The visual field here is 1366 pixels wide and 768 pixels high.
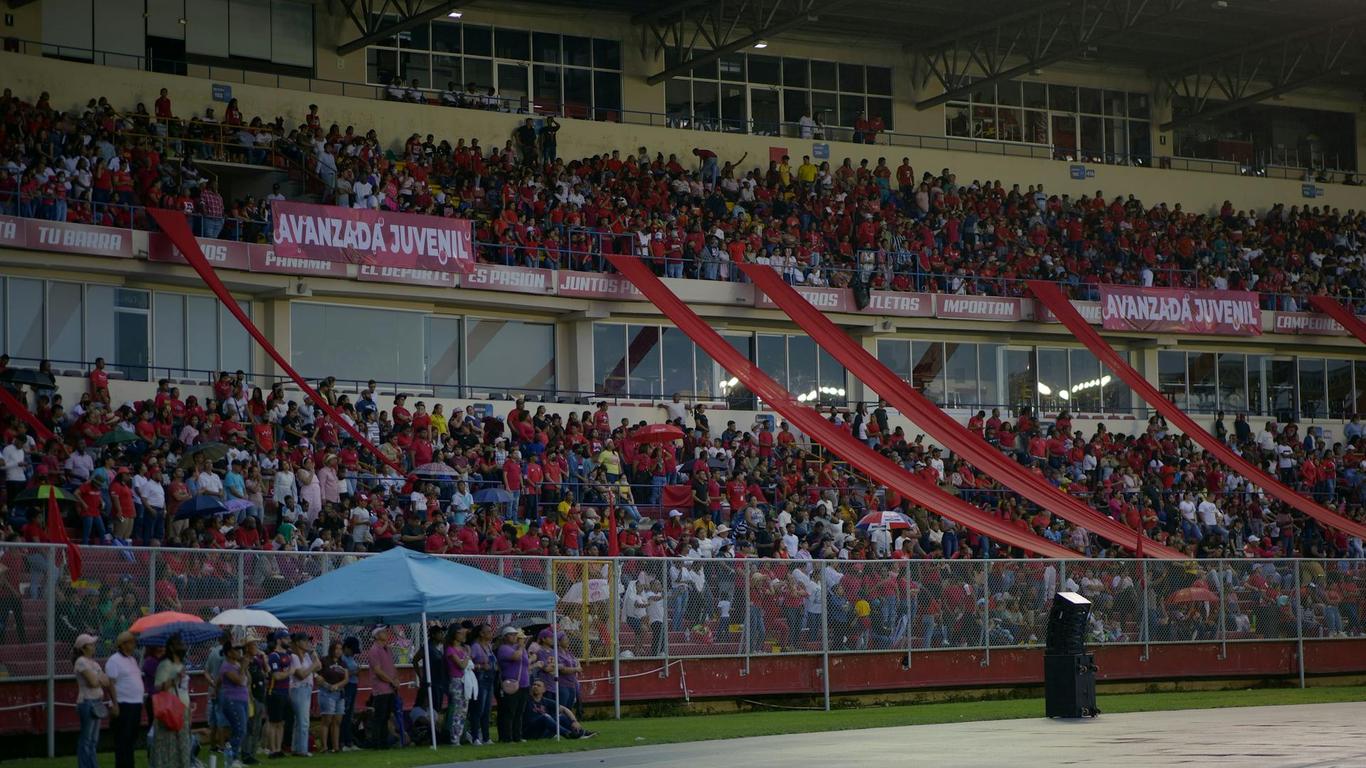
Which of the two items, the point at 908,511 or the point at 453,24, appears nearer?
the point at 908,511

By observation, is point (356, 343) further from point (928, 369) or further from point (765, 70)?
point (765, 70)

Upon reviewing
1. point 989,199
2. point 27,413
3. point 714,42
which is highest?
point 714,42

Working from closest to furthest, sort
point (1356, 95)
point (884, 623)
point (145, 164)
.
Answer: point (884, 623) < point (145, 164) < point (1356, 95)

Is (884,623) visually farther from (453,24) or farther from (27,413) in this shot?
(453,24)

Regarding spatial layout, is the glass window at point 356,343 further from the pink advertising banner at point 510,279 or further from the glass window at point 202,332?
the pink advertising banner at point 510,279

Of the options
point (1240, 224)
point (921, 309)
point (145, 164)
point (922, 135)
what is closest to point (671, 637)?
point (145, 164)

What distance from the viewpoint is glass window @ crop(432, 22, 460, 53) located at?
4522 cm

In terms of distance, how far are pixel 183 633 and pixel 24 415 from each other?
31.8 feet

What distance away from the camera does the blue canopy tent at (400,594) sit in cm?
1991

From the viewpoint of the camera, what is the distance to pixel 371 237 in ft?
120

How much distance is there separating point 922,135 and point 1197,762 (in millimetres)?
36660

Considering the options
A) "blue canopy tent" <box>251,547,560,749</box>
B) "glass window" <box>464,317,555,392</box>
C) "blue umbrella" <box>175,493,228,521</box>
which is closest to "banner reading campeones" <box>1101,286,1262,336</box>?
"glass window" <box>464,317,555,392</box>

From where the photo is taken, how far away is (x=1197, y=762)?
51.5 ft

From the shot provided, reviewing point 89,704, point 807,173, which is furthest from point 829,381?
point 89,704
